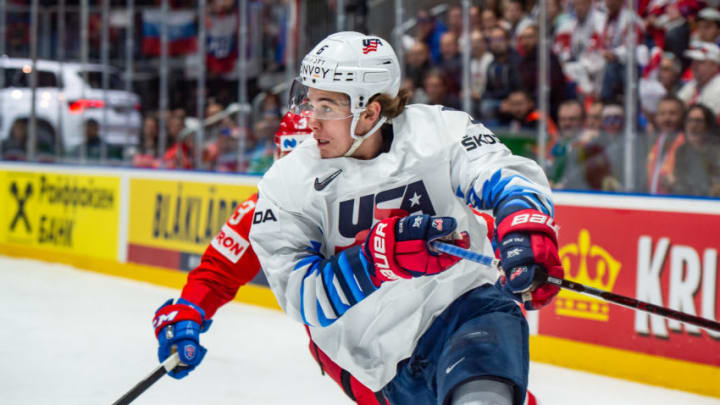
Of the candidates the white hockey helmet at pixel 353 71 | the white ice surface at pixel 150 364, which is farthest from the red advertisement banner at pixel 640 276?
the white hockey helmet at pixel 353 71

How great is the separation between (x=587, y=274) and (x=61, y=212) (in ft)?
16.4

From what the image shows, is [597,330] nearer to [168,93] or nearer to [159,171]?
[159,171]

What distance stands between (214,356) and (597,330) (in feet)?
6.16

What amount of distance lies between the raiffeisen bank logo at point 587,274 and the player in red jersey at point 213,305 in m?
2.10

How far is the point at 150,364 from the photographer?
438 cm

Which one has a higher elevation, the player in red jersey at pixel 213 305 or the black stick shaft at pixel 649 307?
the black stick shaft at pixel 649 307

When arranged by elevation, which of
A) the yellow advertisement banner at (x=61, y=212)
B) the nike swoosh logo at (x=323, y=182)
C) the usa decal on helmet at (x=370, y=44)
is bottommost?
the yellow advertisement banner at (x=61, y=212)

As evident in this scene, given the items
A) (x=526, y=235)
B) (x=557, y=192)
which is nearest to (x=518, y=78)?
(x=557, y=192)

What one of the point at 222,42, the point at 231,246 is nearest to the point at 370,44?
the point at 231,246

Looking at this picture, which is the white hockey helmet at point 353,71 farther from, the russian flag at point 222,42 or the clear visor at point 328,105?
the russian flag at point 222,42

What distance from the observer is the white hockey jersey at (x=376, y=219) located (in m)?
2.28

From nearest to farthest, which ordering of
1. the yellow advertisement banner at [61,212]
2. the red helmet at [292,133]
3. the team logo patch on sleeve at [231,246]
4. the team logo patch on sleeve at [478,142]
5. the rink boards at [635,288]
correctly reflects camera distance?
the team logo patch on sleeve at [478,142], the team logo patch on sleeve at [231,246], the red helmet at [292,133], the rink boards at [635,288], the yellow advertisement banner at [61,212]

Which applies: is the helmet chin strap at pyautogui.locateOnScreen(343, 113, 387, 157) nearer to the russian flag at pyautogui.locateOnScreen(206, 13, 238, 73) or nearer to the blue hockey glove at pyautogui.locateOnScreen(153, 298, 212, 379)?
the blue hockey glove at pyautogui.locateOnScreen(153, 298, 212, 379)

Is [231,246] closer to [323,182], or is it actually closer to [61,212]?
[323,182]
